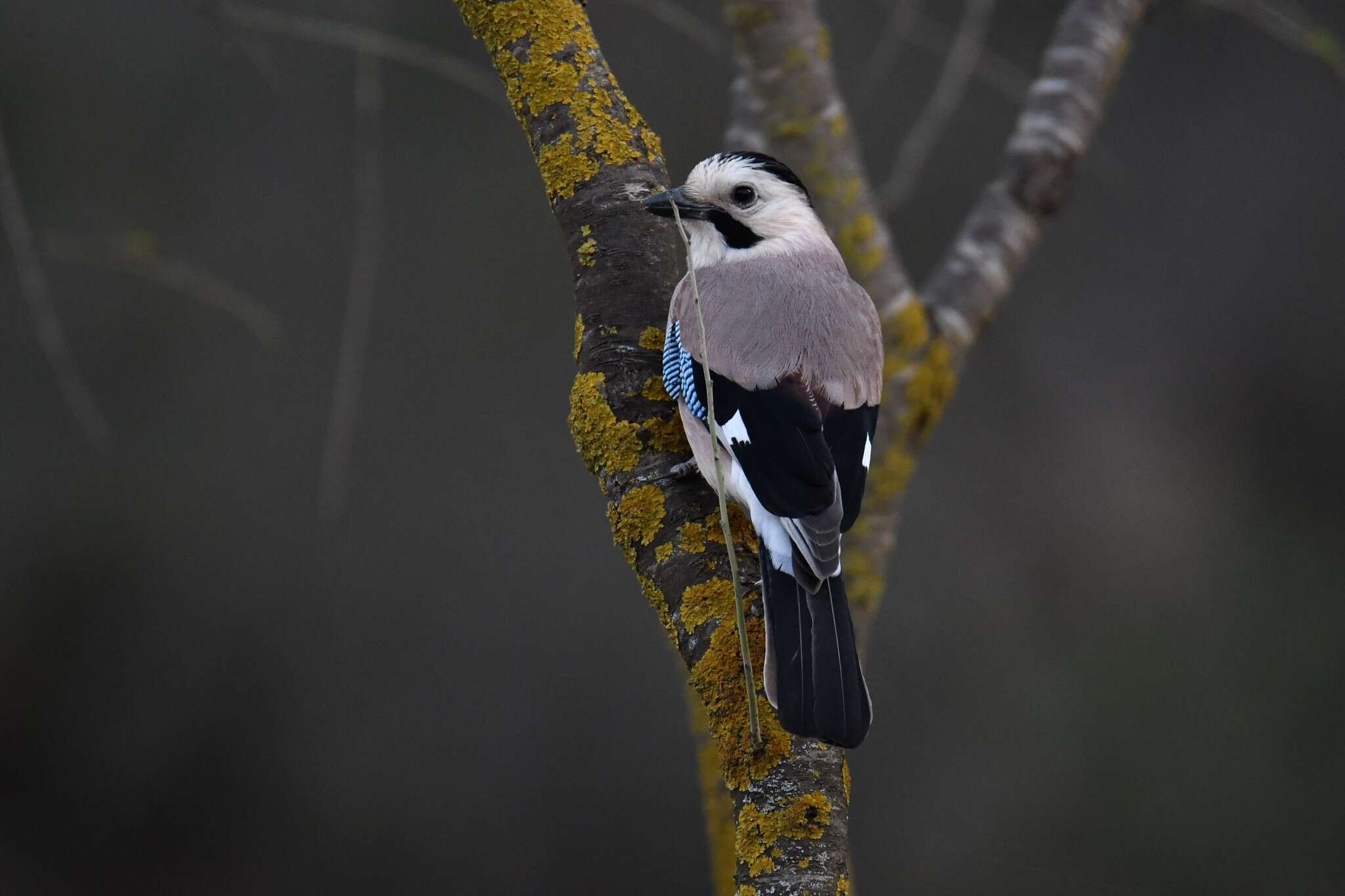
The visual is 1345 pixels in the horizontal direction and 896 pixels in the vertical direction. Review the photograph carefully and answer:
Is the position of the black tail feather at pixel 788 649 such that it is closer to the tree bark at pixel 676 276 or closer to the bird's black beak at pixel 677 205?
the tree bark at pixel 676 276

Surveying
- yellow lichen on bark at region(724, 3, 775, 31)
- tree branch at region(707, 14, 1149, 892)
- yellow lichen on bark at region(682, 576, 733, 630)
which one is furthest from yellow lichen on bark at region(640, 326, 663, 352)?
yellow lichen on bark at region(724, 3, 775, 31)

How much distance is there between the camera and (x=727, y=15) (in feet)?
11.0

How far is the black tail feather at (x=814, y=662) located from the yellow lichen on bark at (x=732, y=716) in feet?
0.13

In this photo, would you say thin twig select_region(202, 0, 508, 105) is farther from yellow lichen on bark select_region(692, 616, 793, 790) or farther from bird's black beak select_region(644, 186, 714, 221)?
yellow lichen on bark select_region(692, 616, 793, 790)

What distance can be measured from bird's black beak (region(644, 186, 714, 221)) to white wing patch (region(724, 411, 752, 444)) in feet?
1.30

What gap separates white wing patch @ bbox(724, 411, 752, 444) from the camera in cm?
262

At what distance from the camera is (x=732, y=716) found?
1936 millimetres

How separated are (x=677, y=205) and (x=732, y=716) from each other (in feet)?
3.89

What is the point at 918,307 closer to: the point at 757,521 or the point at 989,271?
the point at 989,271

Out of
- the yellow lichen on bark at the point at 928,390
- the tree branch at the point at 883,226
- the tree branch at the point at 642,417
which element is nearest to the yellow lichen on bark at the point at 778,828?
the tree branch at the point at 642,417

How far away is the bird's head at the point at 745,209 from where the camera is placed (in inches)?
128

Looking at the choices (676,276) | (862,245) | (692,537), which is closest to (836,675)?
(692,537)

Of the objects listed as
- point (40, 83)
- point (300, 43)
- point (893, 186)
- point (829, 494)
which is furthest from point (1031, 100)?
point (40, 83)

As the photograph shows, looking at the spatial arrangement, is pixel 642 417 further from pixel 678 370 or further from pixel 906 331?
pixel 906 331
